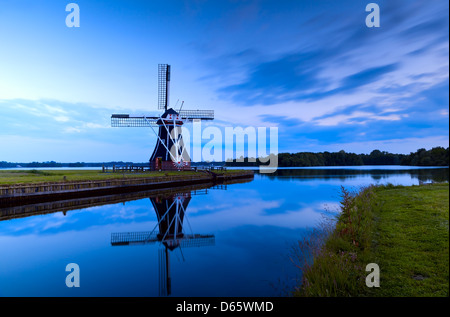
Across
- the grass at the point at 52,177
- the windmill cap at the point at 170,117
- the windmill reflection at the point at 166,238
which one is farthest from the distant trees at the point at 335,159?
the windmill reflection at the point at 166,238

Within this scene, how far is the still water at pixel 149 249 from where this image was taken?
25.6 ft

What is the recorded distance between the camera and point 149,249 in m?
11.6

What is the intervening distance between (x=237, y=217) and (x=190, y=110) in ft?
115

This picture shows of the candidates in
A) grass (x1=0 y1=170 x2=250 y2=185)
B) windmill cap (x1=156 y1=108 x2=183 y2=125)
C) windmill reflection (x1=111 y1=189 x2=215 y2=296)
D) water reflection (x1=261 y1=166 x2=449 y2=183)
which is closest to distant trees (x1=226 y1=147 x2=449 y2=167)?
water reflection (x1=261 y1=166 x2=449 y2=183)

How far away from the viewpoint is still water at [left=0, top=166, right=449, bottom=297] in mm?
7801

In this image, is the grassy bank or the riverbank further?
the riverbank

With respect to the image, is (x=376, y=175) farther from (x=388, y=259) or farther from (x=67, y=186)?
(x=67, y=186)

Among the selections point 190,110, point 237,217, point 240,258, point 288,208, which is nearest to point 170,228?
point 237,217

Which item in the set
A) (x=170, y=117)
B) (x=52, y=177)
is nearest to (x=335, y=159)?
(x=170, y=117)

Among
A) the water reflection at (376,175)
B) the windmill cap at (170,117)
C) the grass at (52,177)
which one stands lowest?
the water reflection at (376,175)

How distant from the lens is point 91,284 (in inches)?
315

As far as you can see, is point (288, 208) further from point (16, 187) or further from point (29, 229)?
point (16, 187)

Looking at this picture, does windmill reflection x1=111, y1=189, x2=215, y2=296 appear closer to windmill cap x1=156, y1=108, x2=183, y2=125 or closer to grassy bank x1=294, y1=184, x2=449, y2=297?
grassy bank x1=294, y1=184, x2=449, y2=297

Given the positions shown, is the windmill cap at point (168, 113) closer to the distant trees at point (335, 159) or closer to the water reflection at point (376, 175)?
the water reflection at point (376, 175)
